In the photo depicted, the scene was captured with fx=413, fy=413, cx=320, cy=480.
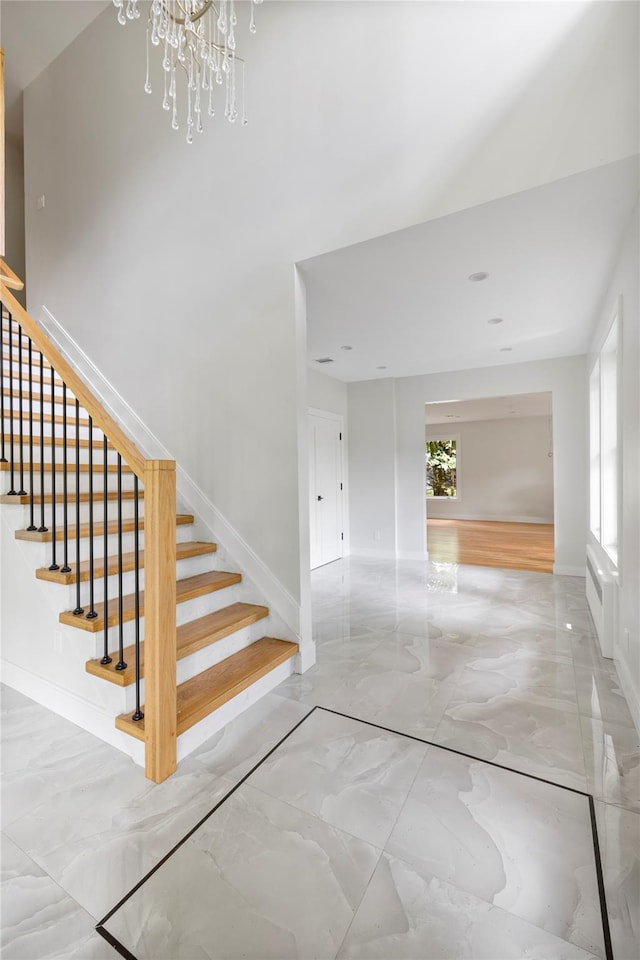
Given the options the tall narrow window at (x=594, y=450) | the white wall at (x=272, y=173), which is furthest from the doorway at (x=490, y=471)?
the white wall at (x=272, y=173)

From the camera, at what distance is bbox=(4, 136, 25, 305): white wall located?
17.4 ft

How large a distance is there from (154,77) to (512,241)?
320 centimetres

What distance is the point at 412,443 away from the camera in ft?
19.5

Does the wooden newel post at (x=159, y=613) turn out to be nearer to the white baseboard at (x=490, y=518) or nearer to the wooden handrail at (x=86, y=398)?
the wooden handrail at (x=86, y=398)

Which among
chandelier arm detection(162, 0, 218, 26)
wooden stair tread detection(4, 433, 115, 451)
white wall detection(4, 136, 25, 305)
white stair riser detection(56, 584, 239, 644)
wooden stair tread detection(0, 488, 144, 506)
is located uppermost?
white wall detection(4, 136, 25, 305)

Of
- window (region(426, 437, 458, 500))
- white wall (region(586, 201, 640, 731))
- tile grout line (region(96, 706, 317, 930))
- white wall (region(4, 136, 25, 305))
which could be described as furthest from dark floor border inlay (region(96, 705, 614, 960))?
window (region(426, 437, 458, 500))

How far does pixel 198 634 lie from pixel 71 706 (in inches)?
26.4

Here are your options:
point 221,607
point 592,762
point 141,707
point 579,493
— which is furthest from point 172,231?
point 579,493

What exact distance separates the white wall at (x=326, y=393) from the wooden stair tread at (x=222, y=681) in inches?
134

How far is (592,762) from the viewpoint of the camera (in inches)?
69.3

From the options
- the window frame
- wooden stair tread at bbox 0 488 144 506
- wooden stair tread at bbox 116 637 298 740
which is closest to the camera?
wooden stair tread at bbox 116 637 298 740

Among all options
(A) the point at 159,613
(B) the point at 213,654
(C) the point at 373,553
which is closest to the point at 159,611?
(A) the point at 159,613

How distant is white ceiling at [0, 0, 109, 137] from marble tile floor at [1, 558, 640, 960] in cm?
555

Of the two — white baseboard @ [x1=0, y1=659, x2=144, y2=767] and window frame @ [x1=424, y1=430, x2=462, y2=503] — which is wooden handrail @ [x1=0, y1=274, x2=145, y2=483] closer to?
white baseboard @ [x1=0, y1=659, x2=144, y2=767]
